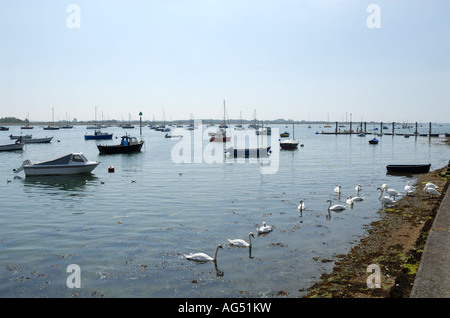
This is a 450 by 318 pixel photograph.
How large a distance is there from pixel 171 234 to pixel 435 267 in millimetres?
11491

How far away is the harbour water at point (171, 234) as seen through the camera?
500 inches

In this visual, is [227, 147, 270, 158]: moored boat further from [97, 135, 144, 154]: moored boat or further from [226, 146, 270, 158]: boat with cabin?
[97, 135, 144, 154]: moored boat

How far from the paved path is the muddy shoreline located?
309 millimetres

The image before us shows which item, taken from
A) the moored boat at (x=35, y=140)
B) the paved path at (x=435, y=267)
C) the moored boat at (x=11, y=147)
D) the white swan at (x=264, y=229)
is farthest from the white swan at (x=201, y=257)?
the moored boat at (x=35, y=140)

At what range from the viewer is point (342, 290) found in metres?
11.5

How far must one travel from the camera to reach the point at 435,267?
11336 millimetres

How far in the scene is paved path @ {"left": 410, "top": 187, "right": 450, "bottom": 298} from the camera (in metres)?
9.81

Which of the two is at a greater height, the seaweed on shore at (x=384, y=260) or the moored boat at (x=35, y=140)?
the moored boat at (x=35, y=140)

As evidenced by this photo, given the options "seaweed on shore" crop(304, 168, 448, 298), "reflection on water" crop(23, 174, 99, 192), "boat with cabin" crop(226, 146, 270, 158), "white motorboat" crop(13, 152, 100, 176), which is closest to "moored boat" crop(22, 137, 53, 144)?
"boat with cabin" crop(226, 146, 270, 158)

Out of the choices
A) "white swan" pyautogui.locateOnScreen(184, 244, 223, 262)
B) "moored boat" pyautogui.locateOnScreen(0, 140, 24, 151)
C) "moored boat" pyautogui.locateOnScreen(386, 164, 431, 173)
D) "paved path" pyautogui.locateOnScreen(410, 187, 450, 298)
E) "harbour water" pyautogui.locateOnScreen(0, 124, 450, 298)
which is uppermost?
"moored boat" pyautogui.locateOnScreen(0, 140, 24, 151)

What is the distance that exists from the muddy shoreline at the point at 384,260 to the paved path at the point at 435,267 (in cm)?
31
